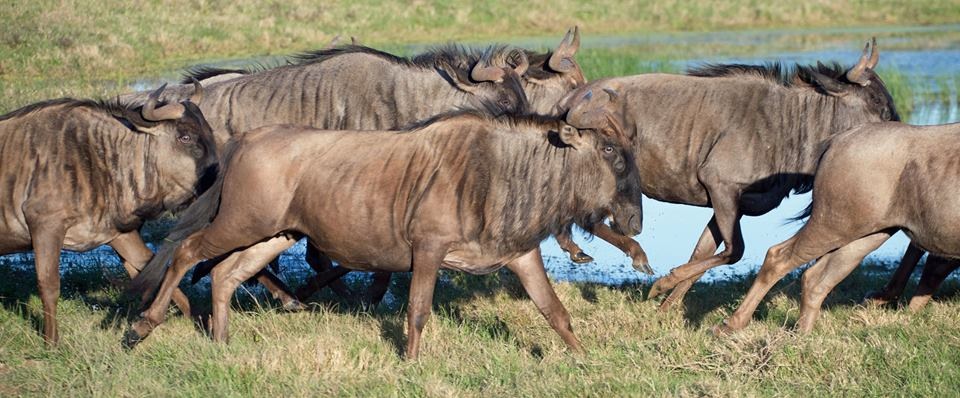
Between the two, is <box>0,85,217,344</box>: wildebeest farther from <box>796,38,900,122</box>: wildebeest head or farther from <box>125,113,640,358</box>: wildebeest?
<box>796,38,900,122</box>: wildebeest head

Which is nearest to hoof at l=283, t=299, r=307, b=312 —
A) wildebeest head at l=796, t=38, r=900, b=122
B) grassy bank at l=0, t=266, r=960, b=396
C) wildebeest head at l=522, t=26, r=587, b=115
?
grassy bank at l=0, t=266, r=960, b=396

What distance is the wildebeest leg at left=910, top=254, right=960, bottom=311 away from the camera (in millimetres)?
7445

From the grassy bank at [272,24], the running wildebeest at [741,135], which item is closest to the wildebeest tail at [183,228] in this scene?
the running wildebeest at [741,135]

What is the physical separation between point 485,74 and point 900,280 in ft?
9.80

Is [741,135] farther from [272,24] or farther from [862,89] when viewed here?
[272,24]

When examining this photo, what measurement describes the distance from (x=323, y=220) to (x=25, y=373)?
1632 mm

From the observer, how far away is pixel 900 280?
7809mm

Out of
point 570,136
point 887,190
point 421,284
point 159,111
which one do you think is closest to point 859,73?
point 887,190

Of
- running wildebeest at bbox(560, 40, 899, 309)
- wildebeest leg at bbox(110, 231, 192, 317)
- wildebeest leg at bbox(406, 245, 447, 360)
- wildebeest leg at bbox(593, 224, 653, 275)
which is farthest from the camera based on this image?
running wildebeest at bbox(560, 40, 899, 309)

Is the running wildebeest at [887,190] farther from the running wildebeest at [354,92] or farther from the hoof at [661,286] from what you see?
the running wildebeest at [354,92]

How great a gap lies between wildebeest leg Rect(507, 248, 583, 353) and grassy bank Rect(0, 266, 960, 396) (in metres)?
0.10

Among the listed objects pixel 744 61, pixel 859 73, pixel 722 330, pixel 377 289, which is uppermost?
pixel 859 73

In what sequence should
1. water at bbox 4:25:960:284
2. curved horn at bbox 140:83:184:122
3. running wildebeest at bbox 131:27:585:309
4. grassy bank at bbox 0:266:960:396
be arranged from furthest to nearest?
water at bbox 4:25:960:284 → running wildebeest at bbox 131:27:585:309 → curved horn at bbox 140:83:184:122 → grassy bank at bbox 0:266:960:396

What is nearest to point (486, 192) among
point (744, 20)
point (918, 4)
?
point (744, 20)
